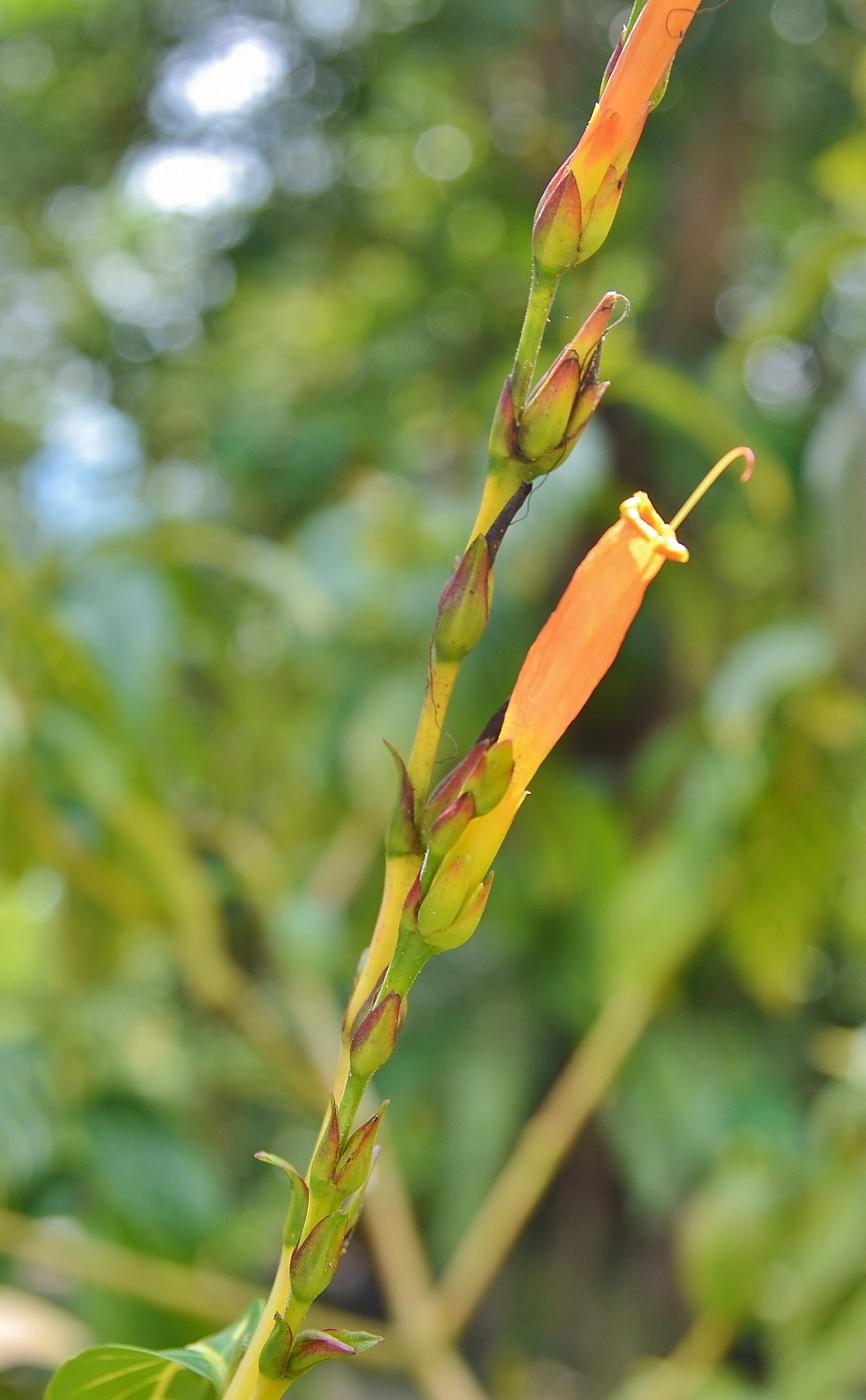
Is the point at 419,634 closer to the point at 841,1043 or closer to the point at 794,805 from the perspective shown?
the point at 794,805

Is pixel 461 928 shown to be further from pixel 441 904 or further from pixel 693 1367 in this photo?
pixel 693 1367

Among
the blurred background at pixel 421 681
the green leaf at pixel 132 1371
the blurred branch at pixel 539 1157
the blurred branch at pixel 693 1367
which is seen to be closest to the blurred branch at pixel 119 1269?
the blurred background at pixel 421 681

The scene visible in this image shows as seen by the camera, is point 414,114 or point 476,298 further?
point 414,114

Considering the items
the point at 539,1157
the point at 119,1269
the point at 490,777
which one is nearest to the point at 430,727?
the point at 490,777

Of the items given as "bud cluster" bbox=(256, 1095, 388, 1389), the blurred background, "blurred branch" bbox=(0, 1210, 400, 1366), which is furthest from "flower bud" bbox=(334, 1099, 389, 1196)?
"blurred branch" bbox=(0, 1210, 400, 1366)

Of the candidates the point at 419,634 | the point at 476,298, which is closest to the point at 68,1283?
the point at 419,634

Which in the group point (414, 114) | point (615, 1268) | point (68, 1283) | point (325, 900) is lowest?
point (615, 1268)
